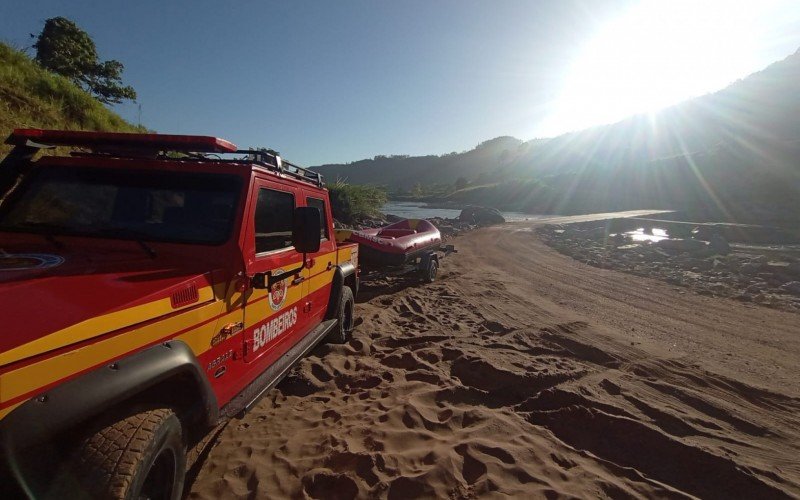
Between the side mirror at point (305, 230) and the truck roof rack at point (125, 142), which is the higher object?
the truck roof rack at point (125, 142)

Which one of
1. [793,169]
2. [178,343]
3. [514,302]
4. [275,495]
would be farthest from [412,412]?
[793,169]

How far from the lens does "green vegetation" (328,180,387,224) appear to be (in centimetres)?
2050

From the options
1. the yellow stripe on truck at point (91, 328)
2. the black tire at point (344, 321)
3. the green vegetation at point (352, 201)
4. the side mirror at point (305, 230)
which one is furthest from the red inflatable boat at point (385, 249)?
the green vegetation at point (352, 201)

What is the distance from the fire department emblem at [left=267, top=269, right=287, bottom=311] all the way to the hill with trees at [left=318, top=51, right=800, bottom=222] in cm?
2874

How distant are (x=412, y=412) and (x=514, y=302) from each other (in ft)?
16.1

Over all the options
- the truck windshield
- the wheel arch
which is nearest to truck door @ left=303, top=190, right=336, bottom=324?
the truck windshield

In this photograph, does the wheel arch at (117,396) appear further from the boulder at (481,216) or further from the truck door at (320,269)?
the boulder at (481,216)

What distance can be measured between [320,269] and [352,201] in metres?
17.3

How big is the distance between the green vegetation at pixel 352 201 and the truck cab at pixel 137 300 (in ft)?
51.6

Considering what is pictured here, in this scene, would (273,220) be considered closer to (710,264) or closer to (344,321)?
(344,321)

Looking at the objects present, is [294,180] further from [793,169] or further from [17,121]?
[793,169]

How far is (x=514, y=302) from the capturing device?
26.4 ft

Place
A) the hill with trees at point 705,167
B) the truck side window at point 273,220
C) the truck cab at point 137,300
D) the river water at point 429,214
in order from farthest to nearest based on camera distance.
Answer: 1. the river water at point 429,214
2. the hill with trees at point 705,167
3. the truck side window at point 273,220
4. the truck cab at point 137,300

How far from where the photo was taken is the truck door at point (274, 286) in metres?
2.91
